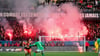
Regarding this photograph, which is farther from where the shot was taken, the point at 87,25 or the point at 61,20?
the point at 87,25

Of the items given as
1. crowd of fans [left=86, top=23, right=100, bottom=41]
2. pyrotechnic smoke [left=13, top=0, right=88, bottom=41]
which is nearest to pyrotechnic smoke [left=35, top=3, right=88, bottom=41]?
pyrotechnic smoke [left=13, top=0, right=88, bottom=41]

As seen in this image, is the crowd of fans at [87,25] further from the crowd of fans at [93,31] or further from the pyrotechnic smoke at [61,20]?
the pyrotechnic smoke at [61,20]

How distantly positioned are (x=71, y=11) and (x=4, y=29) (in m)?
10.0

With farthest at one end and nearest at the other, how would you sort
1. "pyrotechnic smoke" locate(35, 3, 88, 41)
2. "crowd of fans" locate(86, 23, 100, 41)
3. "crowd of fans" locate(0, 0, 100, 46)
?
"pyrotechnic smoke" locate(35, 3, 88, 41) < "crowd of fans" locate(0, 0, 100, 46) < "crowd of fans" locate(86, 23, 100, 41)

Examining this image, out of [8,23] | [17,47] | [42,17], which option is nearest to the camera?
[17,47]

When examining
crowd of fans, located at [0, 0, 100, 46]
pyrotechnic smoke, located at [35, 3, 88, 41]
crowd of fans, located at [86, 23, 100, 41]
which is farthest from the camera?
pyrotechnic smoke, located at [35, 3, 88, 41]

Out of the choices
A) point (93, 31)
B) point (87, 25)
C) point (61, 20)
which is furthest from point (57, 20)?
point (93, 31)

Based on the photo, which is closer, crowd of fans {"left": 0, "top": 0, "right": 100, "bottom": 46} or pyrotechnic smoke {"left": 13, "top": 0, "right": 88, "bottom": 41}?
crowd of fans {"left": 0, "top": 0, "right": 100, "bottom": 46}

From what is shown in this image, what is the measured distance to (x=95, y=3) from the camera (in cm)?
4069

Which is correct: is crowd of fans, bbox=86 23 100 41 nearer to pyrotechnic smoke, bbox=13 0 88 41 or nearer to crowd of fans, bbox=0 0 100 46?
crowd of fans, bbox=0 0 100 46

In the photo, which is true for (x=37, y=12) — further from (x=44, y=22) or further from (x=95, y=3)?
(x=95, y=3)

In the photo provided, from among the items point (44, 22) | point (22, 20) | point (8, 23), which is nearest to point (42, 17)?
point (44, 22)

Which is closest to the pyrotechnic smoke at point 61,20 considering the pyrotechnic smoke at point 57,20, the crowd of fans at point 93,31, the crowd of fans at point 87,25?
the pyrotechnic smoke at point 57,20

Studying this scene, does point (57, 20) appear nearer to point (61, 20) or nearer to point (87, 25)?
point (61, 20)
